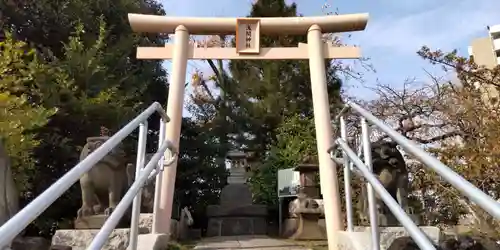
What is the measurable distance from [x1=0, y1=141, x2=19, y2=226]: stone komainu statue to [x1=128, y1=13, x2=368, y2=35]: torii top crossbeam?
2.49m

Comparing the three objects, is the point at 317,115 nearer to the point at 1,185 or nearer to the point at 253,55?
the point at 253,55

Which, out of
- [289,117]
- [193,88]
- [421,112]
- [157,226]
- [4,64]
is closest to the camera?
[157,226]

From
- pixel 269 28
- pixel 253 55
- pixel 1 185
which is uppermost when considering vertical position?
pixel 269 28

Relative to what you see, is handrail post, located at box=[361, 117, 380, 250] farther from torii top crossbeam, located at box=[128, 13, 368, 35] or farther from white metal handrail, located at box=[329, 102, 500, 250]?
torii top crossbeam, located at box=[128, 13, 368, 35]

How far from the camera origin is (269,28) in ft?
18.6

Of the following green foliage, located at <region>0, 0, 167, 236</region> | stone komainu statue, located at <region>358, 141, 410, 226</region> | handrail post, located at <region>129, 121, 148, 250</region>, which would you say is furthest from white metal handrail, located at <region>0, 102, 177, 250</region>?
green foliage, located at <region>0, 0, 167, 236</region>

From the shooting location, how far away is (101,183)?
162 inches

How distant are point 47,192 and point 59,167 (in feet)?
24.9

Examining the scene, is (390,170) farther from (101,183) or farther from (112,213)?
(112,213)

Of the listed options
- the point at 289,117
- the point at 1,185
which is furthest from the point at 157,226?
the point at 289,117

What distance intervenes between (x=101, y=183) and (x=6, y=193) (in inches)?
35.2

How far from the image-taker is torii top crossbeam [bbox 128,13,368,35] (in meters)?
5.38

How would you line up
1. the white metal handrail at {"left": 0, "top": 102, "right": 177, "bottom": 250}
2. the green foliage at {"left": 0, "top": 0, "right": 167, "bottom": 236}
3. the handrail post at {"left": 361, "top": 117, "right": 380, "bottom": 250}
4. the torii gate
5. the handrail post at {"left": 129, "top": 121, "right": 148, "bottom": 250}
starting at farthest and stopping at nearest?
the green foliage at {"left": 0, "top": 0, "right": 167, "bottom": 236} < the torii gate < the handrail post at {"left": 129, "top": 121, "right": 148, "bottom": 250} < the handrail post at {"left": 361, "top": 117, "right": 380, "bottom": 250} < the white metal handrail at {"left": 0, "top": 102, "right": 177, "bottom": 250}

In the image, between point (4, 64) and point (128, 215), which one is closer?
point (128, 215)
